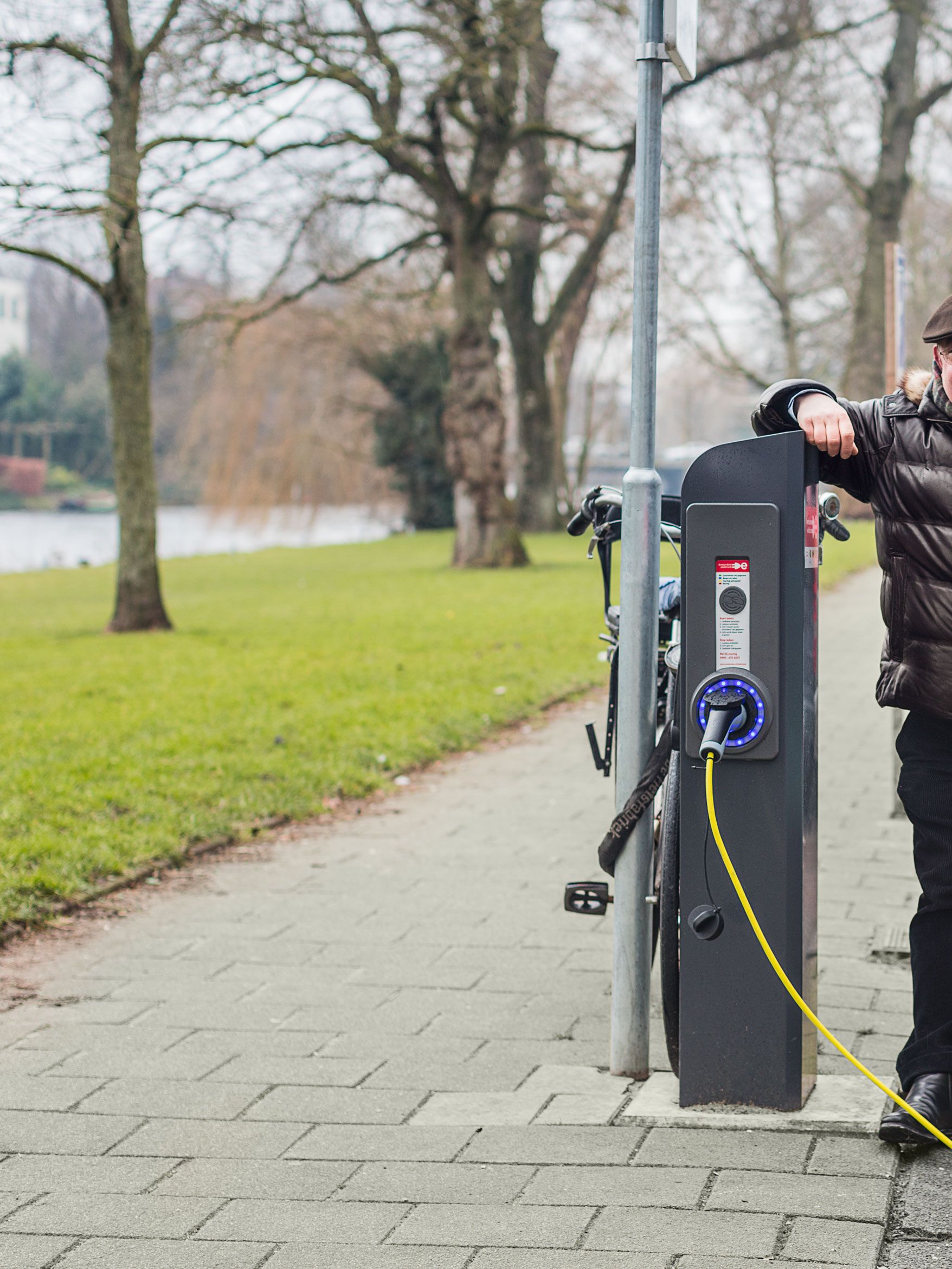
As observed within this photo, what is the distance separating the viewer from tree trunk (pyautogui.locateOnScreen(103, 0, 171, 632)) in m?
13.7

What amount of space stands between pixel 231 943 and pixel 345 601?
1389 centimetres

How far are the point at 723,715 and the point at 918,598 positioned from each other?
1.52 feet

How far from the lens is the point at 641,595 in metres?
3.48

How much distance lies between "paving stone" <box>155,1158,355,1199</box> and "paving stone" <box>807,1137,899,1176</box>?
95 cm

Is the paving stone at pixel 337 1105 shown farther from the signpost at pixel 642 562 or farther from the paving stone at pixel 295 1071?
the signpost at pixel 642 562

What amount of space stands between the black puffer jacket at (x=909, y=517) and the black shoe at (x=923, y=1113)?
0.79 meters

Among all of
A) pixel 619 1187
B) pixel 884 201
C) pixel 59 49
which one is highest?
pixel 884 201

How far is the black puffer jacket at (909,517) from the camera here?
3004 millimetres

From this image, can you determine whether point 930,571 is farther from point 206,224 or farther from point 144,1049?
point 206,224

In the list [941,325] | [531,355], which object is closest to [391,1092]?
[941,325]

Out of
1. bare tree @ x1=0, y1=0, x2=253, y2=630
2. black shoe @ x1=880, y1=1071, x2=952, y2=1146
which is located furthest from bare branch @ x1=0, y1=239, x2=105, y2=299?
black shoe @ x1=880, y1=1071, x2=952, y2=1146

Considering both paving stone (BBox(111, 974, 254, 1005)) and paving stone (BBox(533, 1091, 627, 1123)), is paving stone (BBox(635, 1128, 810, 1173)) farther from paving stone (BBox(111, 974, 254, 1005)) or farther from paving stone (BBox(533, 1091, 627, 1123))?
paving stone (BBox(111, 974, 254, 1005))

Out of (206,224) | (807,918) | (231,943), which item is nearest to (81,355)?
(206,224)

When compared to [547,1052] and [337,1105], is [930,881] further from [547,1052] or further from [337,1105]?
[337,1105]
